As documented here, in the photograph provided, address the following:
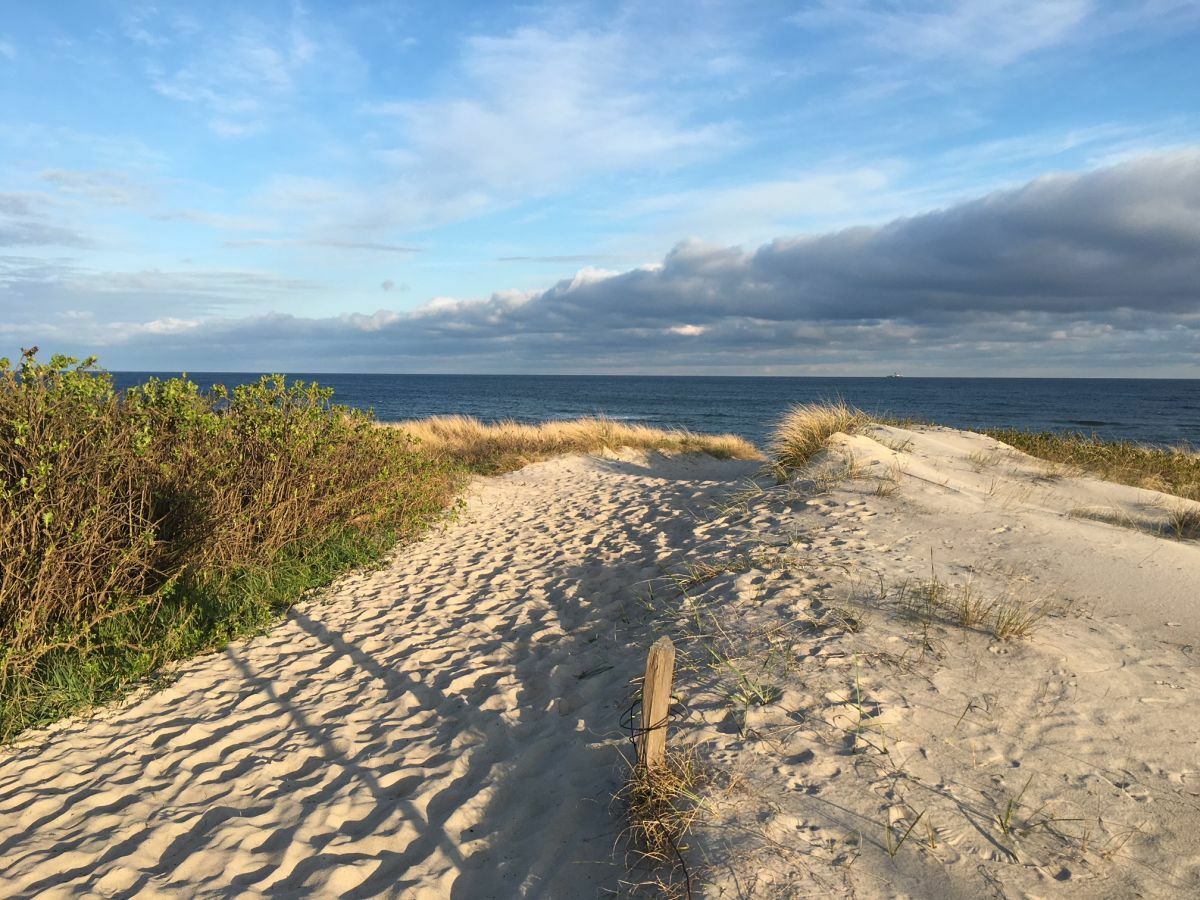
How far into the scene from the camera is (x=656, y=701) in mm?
3277

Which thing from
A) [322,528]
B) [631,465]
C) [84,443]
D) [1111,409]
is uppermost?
[84,443]

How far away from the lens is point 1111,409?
57.7 meters

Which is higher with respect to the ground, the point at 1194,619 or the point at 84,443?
the point at 84,443

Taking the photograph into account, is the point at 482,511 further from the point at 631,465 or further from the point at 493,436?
the point at 493,436

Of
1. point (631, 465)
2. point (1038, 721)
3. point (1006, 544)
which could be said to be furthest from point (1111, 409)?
point (1038, 721)

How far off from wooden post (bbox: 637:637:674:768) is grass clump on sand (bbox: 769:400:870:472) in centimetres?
825

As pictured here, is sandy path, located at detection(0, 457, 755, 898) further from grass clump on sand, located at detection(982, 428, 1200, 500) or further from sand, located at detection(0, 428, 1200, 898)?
grass clump on sand, located at detection(982, 428, 1200, 500)

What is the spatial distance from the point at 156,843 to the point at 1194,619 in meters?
7.04

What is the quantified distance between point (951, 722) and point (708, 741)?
1374 millimetres

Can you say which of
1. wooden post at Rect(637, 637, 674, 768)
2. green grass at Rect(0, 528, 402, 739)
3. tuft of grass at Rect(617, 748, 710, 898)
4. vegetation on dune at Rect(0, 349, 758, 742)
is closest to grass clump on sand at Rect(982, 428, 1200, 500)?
tuft of grass at Rect(617, 748, 710, 898)

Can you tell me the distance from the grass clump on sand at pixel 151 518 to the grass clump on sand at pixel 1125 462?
12754mm

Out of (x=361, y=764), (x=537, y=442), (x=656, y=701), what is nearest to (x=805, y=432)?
(x=537, y=442)

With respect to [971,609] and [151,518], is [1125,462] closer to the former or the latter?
[971,609]

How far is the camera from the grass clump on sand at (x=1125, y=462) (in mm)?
11922
